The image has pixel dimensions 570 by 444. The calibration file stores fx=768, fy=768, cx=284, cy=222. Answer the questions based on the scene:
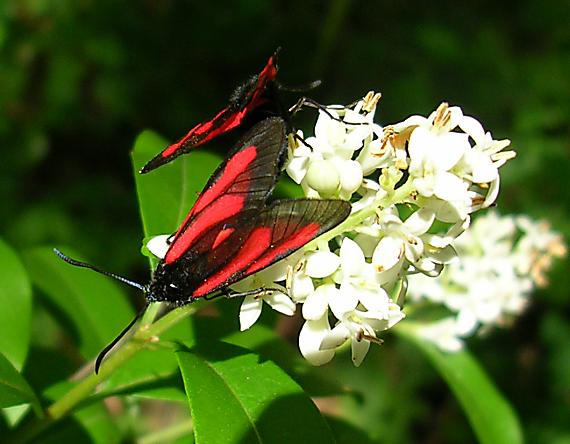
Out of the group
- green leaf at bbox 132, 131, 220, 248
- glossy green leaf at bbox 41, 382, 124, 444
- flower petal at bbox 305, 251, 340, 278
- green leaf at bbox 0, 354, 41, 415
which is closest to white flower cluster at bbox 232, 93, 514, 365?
flower petal at bbox 305, 251, 340, 278

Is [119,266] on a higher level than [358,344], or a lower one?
lower

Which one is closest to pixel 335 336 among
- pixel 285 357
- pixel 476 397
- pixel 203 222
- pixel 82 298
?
pixel 203 222

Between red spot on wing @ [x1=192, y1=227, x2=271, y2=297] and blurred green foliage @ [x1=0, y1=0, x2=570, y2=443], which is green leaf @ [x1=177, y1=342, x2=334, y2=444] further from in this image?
blurred green foliage @ [x1=0, y1=0, x2=570, y2=443]

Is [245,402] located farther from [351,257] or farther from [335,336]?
[351,257]

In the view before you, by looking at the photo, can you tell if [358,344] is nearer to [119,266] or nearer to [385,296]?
[385,296]

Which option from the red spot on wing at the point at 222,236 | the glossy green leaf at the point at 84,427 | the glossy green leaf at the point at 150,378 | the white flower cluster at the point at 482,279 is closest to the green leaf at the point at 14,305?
the glossy green leaf at the point at 84,427

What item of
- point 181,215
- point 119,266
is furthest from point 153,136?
point 119,266
